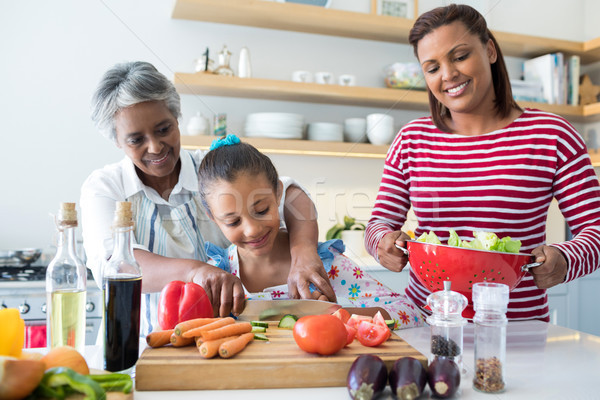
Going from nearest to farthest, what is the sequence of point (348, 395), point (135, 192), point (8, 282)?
point (348, 395) → point (135, 192) → point (8, 282)

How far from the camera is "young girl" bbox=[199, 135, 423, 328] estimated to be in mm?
1282

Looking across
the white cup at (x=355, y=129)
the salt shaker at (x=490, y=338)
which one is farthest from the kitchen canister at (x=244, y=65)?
the salt shaker at (x=490, y=338)

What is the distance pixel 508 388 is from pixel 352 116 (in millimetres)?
2487

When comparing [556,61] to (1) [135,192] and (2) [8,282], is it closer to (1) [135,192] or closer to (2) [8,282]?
(1) [135,192]

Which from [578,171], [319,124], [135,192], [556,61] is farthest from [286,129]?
[556,61]

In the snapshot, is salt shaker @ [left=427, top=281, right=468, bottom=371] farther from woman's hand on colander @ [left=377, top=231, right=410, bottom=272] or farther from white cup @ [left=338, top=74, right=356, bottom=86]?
white cup @ [left=338, top=74, right=356, bottom=86]

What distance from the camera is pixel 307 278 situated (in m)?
1.21

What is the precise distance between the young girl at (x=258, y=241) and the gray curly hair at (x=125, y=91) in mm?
230

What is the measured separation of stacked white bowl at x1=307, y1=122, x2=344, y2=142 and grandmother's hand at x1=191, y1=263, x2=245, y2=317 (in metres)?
1.84

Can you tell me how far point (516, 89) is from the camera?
3.21 m

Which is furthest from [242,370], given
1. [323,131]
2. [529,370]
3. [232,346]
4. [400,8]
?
[400,8]

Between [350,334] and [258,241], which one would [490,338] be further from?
[258,241]

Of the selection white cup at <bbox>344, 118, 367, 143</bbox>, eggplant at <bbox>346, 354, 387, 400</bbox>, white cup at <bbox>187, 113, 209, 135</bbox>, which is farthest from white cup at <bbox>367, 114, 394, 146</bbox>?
eggplant at <bbox>346, 354, 387, 400</bbox>

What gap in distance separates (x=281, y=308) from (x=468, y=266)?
409 millimetres
